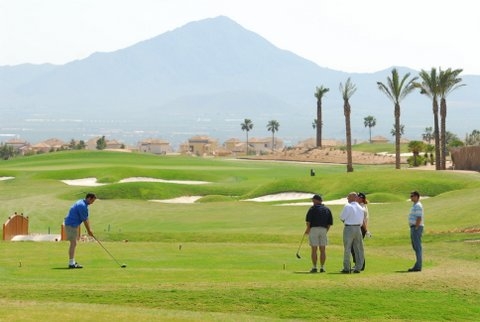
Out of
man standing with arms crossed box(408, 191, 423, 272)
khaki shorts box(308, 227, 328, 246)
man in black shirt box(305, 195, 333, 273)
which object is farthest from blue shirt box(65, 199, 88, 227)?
man standing with arms crossed box(408, 191, 423, 272)

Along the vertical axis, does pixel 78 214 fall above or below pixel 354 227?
above

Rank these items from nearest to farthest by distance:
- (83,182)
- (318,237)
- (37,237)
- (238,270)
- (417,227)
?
(318,237), (238,270), (417,227), (37,237), (83,182)

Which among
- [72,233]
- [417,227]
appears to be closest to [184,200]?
[72,233]

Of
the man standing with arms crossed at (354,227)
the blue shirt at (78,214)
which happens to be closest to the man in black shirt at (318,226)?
the man standing with arms crossed at (354,227)

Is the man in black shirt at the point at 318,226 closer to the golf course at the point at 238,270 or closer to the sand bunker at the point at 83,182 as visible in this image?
the golf course at the point at 238,270

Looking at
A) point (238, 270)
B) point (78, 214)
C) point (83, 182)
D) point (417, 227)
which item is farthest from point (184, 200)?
point (417, 227)

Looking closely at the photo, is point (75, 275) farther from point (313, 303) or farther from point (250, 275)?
point (313, 303)

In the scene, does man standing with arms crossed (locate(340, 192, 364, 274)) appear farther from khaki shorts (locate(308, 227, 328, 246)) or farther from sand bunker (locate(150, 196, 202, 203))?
sand bunker (locate(150, 196, 202, 203))

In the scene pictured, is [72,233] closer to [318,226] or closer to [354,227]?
[318,226]

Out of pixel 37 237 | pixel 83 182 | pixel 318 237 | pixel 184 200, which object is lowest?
pixel 37 237

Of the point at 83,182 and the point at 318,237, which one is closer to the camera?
the point at 318,237

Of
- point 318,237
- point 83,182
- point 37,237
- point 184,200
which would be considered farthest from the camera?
point 83,182

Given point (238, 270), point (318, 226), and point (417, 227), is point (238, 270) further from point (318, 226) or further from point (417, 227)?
point (417, 227)

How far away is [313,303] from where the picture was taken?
19.3 metres
